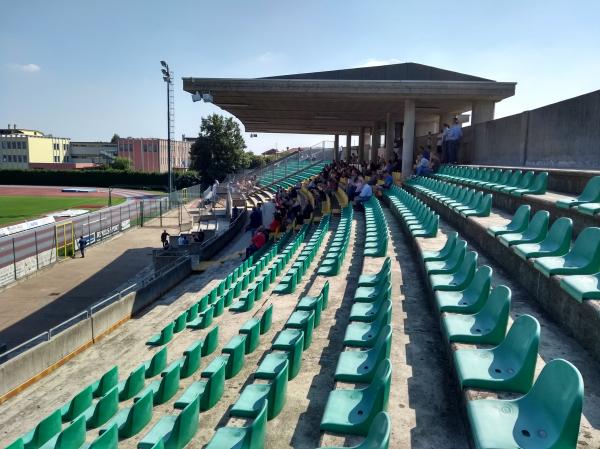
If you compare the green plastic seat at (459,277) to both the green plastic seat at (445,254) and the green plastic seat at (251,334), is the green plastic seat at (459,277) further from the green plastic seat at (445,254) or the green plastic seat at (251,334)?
the green plastic seat at (251,334)

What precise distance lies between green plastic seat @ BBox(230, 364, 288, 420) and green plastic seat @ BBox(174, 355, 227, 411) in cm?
43

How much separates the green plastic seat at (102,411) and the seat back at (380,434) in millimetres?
2885

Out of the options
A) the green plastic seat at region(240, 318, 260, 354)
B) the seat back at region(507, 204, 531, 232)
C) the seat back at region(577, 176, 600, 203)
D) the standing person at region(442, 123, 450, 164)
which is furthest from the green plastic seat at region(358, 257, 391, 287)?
the standing person at region(442, 123, 450, 164)

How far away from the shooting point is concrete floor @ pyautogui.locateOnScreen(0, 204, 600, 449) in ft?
8.33

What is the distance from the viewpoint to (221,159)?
45781mm

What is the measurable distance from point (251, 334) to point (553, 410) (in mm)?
3195

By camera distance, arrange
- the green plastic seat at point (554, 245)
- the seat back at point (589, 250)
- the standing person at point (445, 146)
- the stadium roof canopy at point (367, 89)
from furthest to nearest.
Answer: the stadium roof canopy at point (367, 89), the standing person at point (445, 146), the green plastic seat at point (554, 245), the seat back at point (589, 250)

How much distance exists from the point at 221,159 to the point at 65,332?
38979 millimetres

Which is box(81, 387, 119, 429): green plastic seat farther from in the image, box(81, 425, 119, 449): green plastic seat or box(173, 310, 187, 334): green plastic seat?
box(173, 310, 187, 334): green plastic seat

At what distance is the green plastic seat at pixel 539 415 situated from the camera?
1722mm

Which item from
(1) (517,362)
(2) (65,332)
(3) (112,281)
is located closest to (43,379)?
(2) (65,332)

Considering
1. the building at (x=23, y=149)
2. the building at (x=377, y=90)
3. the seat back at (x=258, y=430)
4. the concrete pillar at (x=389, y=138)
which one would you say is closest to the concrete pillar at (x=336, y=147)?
the concrete pillar at (x=389, y=138)

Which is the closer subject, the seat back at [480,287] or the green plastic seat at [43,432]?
the seat back at [480,287]

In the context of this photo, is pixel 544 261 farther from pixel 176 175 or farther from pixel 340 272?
pixel 176 175
